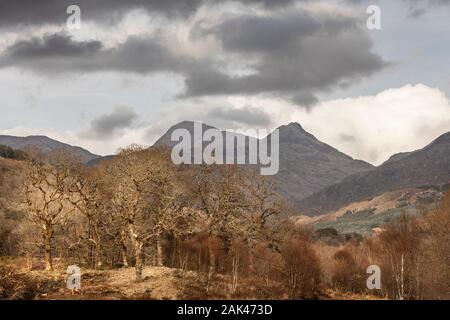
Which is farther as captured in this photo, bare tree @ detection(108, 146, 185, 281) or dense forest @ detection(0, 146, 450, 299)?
dense forest @ detection(0, 146, 450, 299)

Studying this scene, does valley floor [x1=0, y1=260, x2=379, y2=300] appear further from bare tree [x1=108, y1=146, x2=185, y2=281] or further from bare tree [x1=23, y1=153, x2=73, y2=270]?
bare tree [x1=23, y1=153, x2=73, y2=270]

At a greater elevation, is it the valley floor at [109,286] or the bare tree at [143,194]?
the bare tree at [143,194]

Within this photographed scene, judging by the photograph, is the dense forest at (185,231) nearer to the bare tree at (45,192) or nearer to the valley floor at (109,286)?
the bare tree at (45,192)

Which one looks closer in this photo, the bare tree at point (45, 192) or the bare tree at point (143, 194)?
the bare tree at point (143, 194)

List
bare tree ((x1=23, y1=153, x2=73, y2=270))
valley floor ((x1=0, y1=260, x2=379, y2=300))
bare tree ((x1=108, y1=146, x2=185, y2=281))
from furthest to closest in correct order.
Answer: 1. bare tree ((x1=23, y1=153, x2=73, y2=270))
2. bare tree ((x1=108, y1=146, x2=185, y2=281))
3. valley floor ((x1=0, y1=260, x2=379, y2=300))

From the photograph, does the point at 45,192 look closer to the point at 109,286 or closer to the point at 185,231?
the point at 109,286

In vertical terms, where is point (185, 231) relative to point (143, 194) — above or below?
below

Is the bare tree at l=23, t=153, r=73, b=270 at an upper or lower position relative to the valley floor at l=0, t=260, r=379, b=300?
upper

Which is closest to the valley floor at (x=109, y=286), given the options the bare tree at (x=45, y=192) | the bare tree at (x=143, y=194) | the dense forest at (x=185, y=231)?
Answer: the dense forest at (x=185, y=231)

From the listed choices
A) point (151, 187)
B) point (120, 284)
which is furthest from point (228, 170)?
point (120, 284)

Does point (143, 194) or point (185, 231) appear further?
point (143, 194)

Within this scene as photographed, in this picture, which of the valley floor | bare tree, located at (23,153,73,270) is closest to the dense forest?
bare tree, located at (23,153,73,270)

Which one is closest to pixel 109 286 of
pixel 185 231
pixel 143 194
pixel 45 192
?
pixel 185 231

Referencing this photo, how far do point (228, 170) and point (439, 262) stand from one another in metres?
37.2
